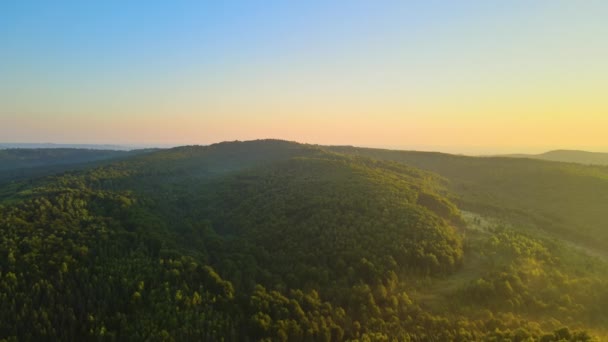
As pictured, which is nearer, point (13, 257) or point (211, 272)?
point (13, 257)

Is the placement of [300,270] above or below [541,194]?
below

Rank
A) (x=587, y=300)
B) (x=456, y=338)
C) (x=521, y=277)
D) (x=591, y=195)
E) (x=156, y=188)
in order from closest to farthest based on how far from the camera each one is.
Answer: (x=456, y=338)
(x=587, y=300)
(x=521, y=277)
(x=591, y=195)
(x=156, y=188)

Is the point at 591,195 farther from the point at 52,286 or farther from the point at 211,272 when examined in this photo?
the point at 52,286

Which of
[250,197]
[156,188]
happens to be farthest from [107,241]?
[156,188]

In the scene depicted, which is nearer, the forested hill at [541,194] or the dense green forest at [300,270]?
the dense green forest at [300,270]

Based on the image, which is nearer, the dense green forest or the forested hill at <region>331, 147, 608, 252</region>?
the dense green forest

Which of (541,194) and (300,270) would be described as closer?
(300,270)

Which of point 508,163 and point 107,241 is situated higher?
point 508,163

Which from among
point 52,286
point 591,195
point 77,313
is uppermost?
point 591,195
